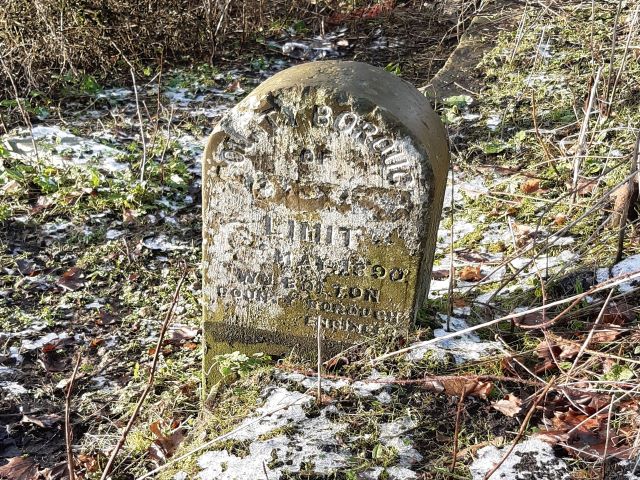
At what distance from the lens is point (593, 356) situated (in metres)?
2.99

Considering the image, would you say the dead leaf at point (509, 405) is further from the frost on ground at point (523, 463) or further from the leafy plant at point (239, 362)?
the leafy plant at point (239, 362)

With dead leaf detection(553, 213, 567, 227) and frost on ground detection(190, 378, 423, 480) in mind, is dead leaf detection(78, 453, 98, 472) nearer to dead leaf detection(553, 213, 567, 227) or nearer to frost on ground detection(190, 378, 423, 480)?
frost on ground detection(190, 378, 423, 480)

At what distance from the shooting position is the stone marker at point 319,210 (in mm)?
2871

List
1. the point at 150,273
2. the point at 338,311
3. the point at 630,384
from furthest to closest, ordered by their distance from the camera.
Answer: the point at 150,273, the point at 338,311, the point at 630,384

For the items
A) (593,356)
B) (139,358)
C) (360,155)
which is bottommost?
(139,358)

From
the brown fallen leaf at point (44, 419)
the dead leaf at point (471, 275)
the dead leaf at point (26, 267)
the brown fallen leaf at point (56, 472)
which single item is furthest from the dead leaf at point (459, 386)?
the dead leaf at point (26, 267)

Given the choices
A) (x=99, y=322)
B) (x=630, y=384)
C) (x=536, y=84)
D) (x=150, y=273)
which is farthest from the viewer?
(x=536, y=84)

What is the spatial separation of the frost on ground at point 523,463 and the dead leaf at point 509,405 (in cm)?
16

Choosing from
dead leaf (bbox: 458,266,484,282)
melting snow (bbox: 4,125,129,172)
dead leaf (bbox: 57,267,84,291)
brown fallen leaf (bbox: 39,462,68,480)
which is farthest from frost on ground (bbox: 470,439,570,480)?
melting snow (bbox: 4,125,129,172)

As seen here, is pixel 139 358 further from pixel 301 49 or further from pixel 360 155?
pixel 301 49

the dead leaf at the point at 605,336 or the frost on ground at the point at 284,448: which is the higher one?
the dead leaf at the point at 605,336

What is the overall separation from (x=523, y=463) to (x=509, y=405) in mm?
311

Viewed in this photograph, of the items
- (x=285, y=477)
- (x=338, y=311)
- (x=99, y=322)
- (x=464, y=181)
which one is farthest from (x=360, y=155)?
(x=464, y=181)

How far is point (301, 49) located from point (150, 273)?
4527mm
